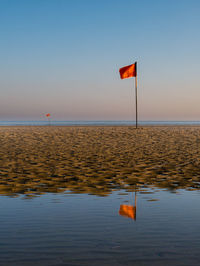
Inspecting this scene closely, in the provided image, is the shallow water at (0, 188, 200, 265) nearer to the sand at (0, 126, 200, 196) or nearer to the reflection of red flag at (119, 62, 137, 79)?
the sand at (0, 126, 200, 196)

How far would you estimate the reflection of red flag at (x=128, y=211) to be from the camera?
6.89 m

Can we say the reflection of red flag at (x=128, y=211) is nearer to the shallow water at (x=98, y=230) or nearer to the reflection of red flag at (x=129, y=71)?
the shallow water at (x=98, y=230)

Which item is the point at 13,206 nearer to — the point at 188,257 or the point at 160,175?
the point at 188,257

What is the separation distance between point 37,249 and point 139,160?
10.8 meters

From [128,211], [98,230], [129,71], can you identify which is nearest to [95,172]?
[128,211]

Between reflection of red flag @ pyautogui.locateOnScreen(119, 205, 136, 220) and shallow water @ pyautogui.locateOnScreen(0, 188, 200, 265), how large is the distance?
10 centimetres

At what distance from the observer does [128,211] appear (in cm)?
723

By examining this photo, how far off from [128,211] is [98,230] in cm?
150

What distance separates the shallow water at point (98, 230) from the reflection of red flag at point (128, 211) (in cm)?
10

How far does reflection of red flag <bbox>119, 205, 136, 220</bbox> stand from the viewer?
271 inches

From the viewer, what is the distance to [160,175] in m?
11.8

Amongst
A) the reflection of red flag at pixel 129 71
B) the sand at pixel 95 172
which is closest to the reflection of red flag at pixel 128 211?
the sand at pixel 95 172

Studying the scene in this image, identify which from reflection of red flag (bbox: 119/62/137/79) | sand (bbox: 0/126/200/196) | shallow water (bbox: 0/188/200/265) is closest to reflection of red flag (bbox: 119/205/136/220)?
shallow water (bbox: 0/188/200/265)

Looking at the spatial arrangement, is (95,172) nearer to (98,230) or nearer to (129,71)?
(98,230)
